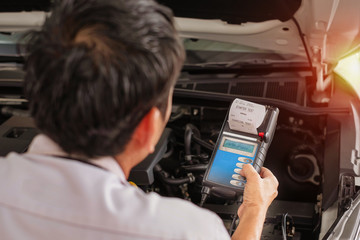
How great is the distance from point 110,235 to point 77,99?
0.21 metres

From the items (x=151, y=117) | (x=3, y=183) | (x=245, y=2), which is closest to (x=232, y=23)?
(x=245, y=2)

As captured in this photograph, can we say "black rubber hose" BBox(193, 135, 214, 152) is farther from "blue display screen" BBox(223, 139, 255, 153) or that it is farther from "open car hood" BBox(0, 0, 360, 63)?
"open car hood" BBox(0, 0, 360, 63)

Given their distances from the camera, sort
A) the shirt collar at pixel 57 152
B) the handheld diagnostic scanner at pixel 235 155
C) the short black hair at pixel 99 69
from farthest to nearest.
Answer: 1. the handheld diagnostic scanner at pixel 235 155
2. the shirt collar at pixel 57 152
3. the short black hair at pixel 99 69

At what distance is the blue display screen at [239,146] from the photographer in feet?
4.90

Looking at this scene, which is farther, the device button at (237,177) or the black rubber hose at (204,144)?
the black rubber hose at (204,144)

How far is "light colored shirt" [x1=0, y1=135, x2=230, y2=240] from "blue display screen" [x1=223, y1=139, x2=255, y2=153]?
0.64 m

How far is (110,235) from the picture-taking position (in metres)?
0.82

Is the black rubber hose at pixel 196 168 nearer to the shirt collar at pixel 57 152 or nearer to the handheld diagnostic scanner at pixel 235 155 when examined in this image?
the handheld diagnostic scanner at pixel 235 155

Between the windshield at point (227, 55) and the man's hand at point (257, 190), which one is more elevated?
the windshield at point (227, 55)

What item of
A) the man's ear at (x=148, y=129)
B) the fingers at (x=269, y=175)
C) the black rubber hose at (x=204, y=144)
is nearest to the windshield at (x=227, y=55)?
the black rubber hose at (x=204, y=144)

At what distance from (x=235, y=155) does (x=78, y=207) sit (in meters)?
0.74

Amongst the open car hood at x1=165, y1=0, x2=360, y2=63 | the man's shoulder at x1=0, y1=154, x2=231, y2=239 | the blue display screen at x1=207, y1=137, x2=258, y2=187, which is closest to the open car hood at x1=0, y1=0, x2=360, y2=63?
the open car hood at x1=165, y1=0, x2=360, y2=63

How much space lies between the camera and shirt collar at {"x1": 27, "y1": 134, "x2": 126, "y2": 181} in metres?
0.91

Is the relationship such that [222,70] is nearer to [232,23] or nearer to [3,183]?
[232,23]
